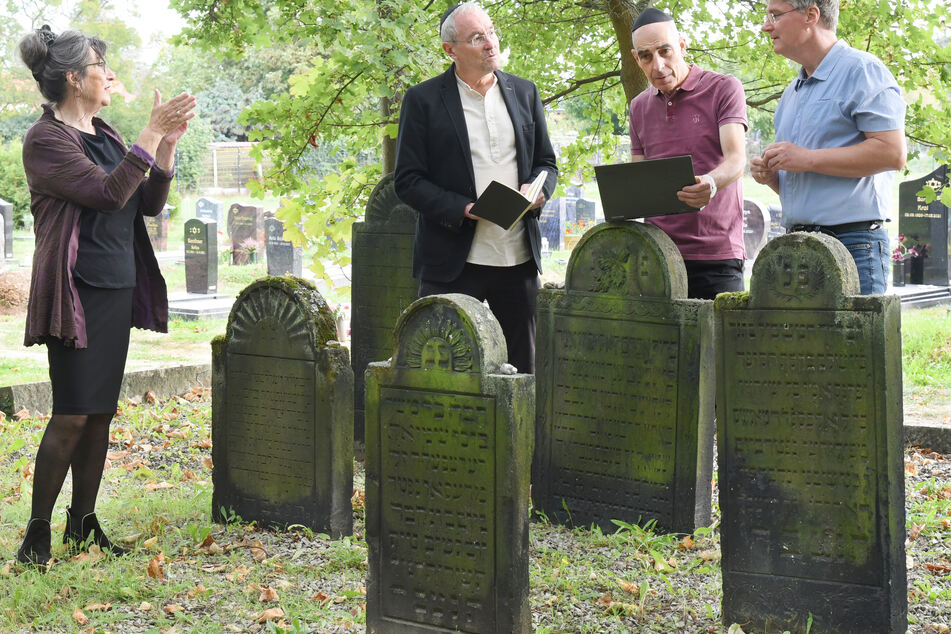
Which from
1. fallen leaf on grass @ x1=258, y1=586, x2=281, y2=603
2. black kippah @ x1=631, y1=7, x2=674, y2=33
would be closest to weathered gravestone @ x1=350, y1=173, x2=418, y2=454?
black kippah @ x1=631, y1=7, x2=674, y2=33

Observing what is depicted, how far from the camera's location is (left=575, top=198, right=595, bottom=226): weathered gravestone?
2073cm

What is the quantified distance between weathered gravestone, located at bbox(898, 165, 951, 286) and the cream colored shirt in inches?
405

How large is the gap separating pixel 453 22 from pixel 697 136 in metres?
1.10

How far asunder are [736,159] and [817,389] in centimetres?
118

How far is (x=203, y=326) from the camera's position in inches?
475

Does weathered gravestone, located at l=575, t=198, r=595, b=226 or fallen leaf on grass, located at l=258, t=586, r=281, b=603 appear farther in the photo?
weathered gravestone, located at l=575, t=198, r=595, b=226

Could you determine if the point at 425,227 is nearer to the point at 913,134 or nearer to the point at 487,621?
the point at 487,621

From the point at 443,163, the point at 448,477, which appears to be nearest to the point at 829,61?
the point at 443,163

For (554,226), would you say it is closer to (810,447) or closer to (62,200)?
(62,200)

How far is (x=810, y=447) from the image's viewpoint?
3168 millimetres

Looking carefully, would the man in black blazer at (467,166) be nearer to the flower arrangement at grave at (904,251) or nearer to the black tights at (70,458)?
the black tights at (70,458)

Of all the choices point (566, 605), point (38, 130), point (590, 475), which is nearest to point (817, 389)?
point (566, 605)

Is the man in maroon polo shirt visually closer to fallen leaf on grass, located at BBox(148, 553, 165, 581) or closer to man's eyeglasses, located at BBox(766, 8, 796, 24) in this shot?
man's eyeglasses, located at BBox(766, 8, 796, 24)

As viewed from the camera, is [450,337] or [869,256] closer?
[450,337]
